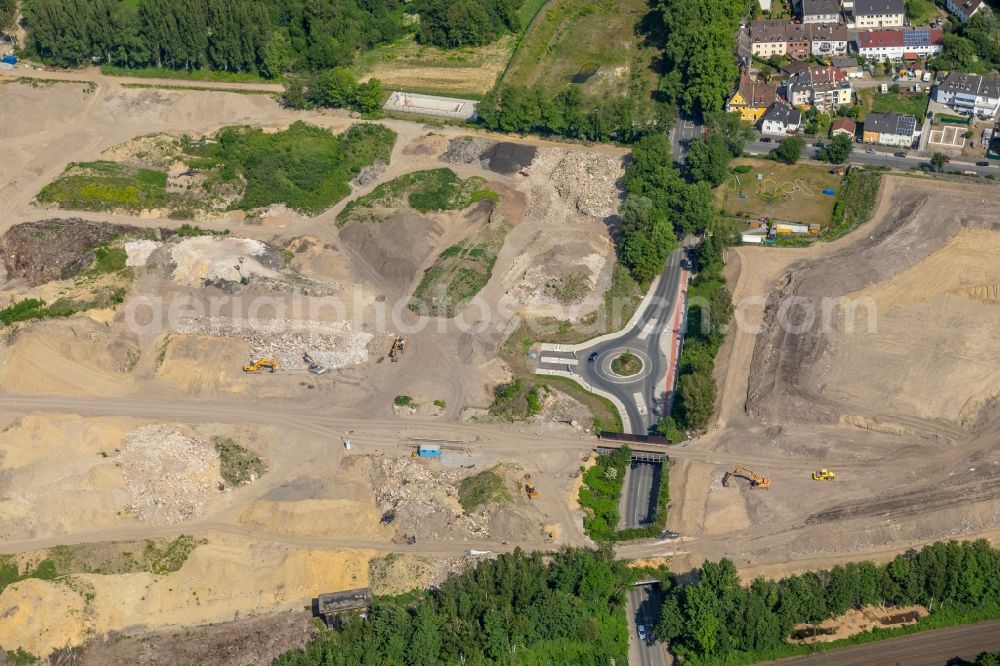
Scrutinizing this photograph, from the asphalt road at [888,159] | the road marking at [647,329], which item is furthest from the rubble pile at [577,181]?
the asphalt road at [888,159]

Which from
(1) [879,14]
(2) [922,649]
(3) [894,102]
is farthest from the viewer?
(1) [879,14]

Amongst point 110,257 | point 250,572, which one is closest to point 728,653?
point 250,572

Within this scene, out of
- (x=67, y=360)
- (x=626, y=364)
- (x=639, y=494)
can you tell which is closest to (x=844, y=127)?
(x=626, y=364)

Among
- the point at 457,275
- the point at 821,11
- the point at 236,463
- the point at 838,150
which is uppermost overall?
the point at 821,11

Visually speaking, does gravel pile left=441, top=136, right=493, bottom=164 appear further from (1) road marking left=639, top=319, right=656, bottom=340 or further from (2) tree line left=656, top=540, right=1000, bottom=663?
(2) tree line left=656, top=540, right=1000, bottom=663

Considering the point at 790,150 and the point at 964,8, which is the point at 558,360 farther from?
the point at 964,8

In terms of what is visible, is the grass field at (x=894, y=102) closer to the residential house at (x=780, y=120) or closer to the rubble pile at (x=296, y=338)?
the residential house at (x=780, y=120)
